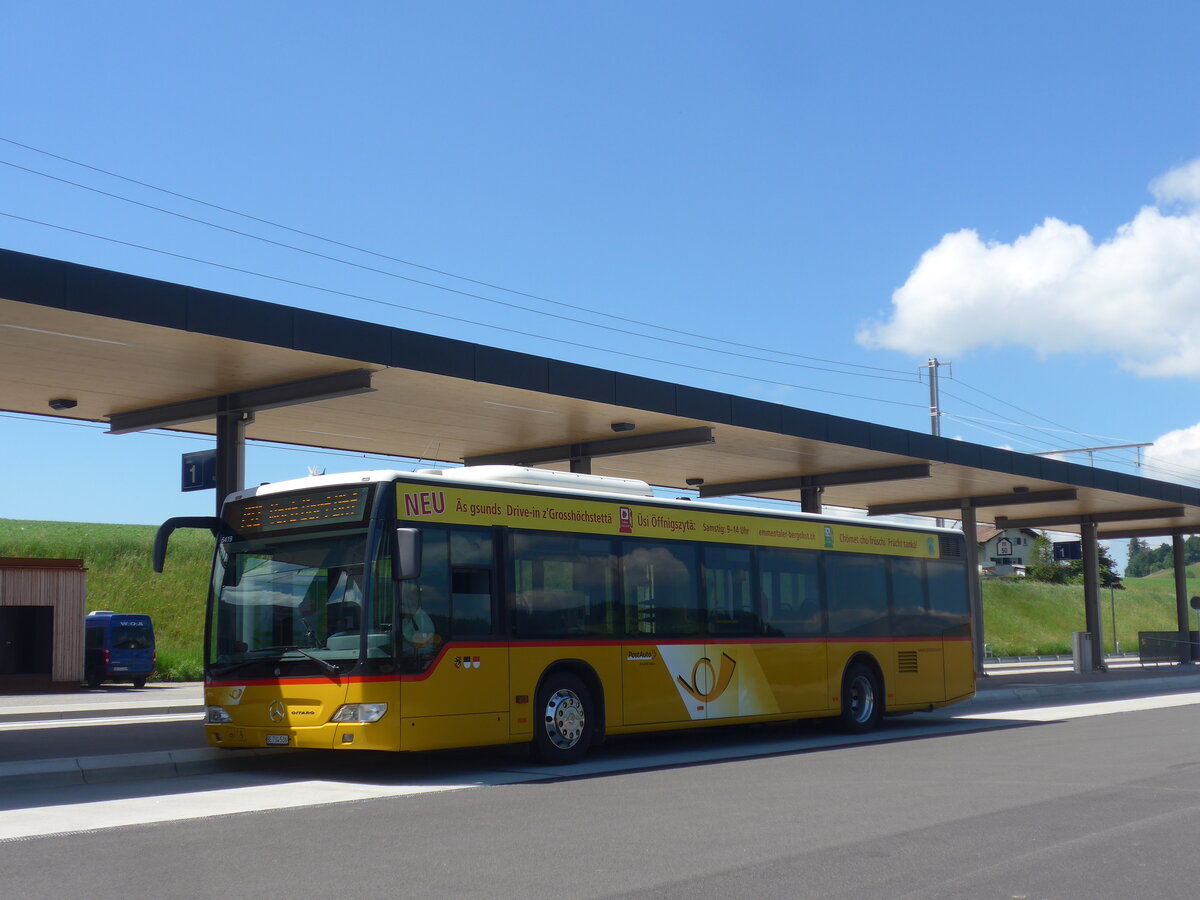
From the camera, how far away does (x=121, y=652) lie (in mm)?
37125

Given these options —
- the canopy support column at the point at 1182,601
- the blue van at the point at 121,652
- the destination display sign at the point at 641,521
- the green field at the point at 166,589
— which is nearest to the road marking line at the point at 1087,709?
the destination display sign at the point at 641,521

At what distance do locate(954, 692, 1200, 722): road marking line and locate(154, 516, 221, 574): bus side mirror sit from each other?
12952 millimetres

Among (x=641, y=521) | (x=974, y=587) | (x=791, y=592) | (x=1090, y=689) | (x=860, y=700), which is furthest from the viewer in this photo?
(x=974, y=587)

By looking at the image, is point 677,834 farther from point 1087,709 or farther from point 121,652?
point 121,652

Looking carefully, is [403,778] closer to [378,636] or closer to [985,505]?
[378,636]

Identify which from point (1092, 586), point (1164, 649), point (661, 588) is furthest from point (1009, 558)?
point (661, 588)

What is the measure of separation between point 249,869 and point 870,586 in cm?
1209

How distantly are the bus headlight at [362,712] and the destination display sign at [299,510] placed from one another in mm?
1735

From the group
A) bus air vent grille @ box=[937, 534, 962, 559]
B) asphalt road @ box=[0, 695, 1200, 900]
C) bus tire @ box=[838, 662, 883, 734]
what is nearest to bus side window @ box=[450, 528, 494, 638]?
asphalt road @ box=[0, 695, 1200, 900]

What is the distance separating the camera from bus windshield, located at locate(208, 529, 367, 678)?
1223 centimetres

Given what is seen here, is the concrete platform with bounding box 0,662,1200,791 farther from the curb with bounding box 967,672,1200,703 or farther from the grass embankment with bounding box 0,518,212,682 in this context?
the grass embankment with bounding box 0,518,212,682

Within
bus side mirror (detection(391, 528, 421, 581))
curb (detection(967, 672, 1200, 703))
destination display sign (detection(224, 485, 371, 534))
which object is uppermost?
destination display sign (detection(224, 485, 371, 534))

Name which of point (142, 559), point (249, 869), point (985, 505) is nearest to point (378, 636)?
point (249, 869)

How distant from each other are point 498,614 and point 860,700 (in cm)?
711
